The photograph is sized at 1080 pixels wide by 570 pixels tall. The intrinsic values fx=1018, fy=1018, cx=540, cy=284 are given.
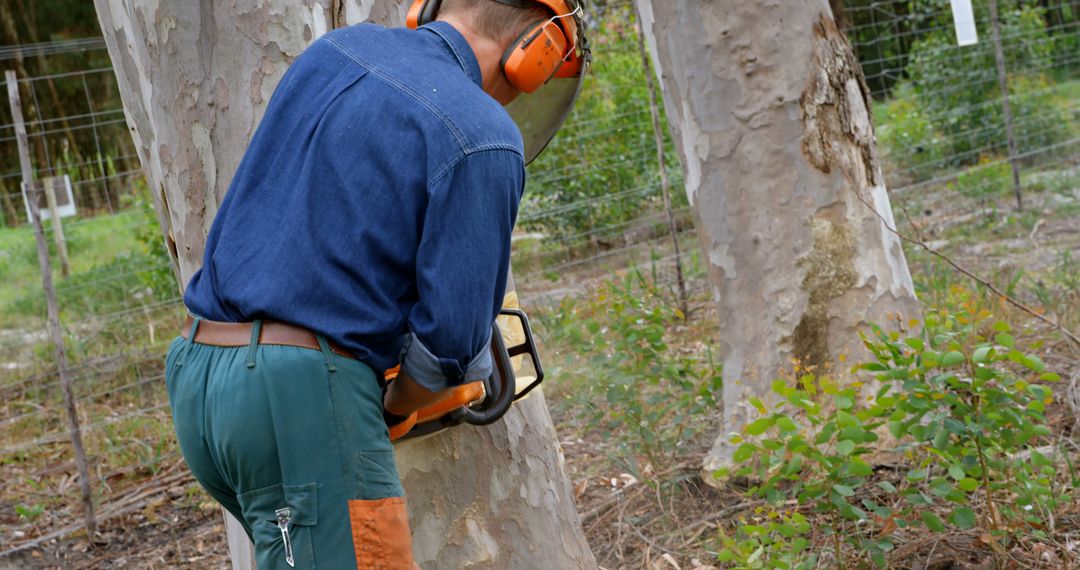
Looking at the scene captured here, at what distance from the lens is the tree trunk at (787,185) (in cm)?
412

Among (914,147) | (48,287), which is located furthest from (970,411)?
(914,147)

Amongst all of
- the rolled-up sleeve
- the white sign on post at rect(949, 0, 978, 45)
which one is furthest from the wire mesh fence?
the rolled-up sleeve

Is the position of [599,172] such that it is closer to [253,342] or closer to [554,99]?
[554,99]

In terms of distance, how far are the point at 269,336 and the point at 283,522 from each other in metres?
0.36

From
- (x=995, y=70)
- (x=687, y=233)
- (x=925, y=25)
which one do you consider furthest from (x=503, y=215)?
(x=925, y=25)

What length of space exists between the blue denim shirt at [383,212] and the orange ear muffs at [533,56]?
0.14 metres

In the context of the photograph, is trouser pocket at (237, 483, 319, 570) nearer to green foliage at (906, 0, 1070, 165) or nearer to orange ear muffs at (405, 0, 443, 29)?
orange ear muffs at (405, 0, 443, 29)

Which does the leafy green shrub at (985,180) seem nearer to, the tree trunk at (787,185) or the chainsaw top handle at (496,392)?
the tree trunk at (787,185)

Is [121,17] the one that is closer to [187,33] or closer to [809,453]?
[187,33]

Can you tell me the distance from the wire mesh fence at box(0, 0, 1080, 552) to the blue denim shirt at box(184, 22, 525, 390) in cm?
381

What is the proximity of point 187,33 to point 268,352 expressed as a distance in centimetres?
96

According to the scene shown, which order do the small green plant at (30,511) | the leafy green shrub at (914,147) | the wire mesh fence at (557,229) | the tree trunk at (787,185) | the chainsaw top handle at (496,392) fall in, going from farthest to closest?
the leafy green shrub at (914,147), the wire mesh fence at (557,229), the small green plant at (30,511), the tree trunk at (787,185), the chainsaw top handle at (496,392)

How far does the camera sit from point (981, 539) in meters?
3.23

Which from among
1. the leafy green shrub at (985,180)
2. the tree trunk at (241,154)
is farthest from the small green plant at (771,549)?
the leafy green shrub at (985,180)
